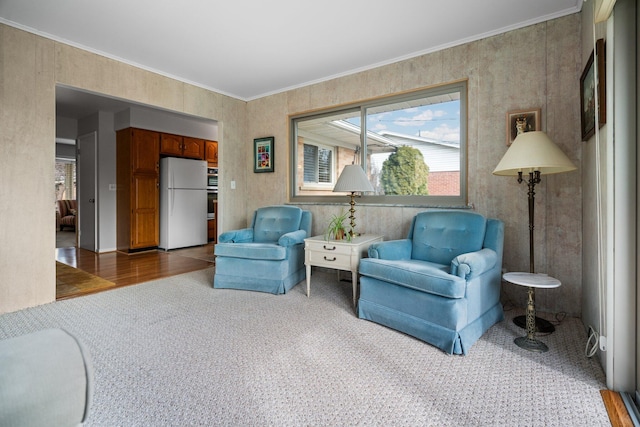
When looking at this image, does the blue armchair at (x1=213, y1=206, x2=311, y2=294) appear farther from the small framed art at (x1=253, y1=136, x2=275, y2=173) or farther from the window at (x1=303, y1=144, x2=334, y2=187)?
the small framed art at (x1=253, y1=136, x2=275, y2=173)

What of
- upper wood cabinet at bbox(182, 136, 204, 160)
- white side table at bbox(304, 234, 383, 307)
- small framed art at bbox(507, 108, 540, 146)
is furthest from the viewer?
upper wood cabinet at bbox(182, 136, 204, 160)

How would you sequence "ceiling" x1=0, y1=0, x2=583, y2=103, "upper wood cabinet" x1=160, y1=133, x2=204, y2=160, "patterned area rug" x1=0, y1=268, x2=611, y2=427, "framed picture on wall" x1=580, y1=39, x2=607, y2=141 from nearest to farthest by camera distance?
"patterned area rug" x1=0, y1=268, x2=611, y2=427 < "framed picture on wall" x1=580, y1=39, x2=607, y2=141 < "ceiling" x1=0, y1=0, x2=583, y2=103 < "upper wood cabinet" x1=160, y1=133, x2=204, y2=160

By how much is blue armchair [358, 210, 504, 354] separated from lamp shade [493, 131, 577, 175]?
557 millimetres

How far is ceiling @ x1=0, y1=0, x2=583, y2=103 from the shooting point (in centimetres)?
251

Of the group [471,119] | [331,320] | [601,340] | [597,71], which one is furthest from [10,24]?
[601,340]

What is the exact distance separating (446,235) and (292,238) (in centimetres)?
146

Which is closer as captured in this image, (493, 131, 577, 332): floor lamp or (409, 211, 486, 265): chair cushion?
(493, 131, 577, 332): floor lamp

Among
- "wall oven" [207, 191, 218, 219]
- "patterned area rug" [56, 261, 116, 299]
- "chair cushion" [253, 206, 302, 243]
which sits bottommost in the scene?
"patterned area rug" [56, 261, 116, 299]

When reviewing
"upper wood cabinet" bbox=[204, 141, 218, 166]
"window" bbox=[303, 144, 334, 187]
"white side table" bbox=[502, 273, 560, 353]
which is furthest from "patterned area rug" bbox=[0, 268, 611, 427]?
"upper wood cabinet" bbox=[204, 141, 218, 166]

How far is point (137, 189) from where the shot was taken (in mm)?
5680

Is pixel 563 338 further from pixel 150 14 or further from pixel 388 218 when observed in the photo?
pixel 150 14

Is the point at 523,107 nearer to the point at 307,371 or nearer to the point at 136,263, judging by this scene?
the point at 307,371

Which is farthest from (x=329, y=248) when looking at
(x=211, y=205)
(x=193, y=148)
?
(x=193, y=148)

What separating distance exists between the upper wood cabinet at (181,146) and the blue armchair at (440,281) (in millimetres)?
4970
